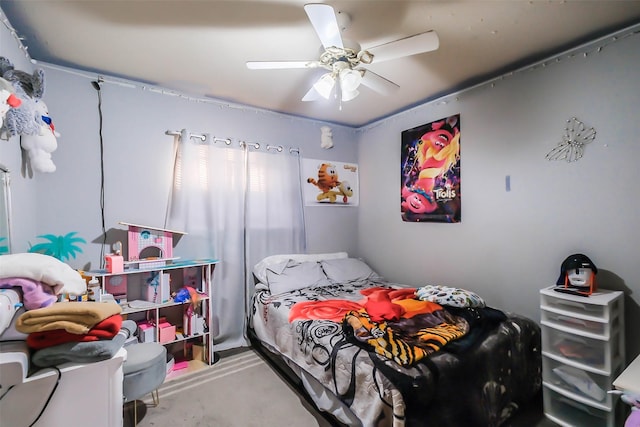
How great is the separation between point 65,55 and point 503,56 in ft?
10.3

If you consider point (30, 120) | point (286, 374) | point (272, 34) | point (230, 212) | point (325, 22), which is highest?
point (272, 34)

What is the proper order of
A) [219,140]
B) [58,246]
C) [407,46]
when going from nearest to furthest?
[407,46]
[58,246]
[219,140]

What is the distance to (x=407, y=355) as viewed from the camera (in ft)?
4.60

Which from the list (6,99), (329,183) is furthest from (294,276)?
(6,99)

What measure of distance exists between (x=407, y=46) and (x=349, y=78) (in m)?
0.37

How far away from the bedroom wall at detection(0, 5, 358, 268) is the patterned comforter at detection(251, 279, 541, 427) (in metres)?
1.56

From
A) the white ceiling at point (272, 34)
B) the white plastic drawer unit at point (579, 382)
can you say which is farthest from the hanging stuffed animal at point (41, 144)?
the white plastic drawer unit at point (579, 382)

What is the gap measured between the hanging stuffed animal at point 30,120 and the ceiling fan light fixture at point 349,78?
1.65 metres

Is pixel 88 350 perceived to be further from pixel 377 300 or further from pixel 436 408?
pixel 377 300

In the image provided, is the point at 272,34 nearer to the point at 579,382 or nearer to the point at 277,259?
the point at 277,259

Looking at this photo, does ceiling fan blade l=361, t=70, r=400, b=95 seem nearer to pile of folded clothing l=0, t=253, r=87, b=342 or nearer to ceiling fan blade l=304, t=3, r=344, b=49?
ceiling fan blade l=304, t=3, r=344, b=49

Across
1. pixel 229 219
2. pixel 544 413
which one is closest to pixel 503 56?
pixel 544 413

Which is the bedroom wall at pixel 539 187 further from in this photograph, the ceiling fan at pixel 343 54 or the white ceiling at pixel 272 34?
the ceiling fan at pixel 343 54

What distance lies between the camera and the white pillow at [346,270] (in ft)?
9.93
